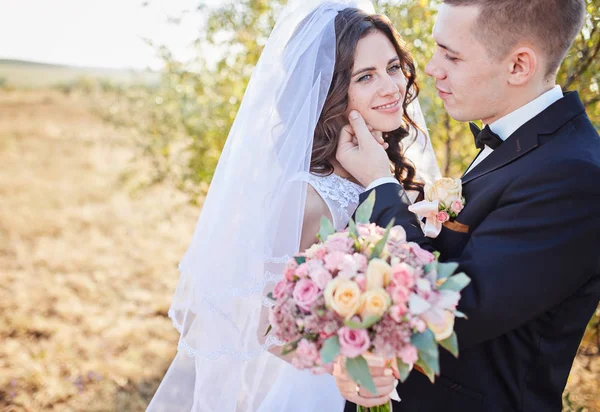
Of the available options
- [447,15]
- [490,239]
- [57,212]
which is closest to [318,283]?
[490,239]

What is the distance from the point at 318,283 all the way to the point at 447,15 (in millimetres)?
1211

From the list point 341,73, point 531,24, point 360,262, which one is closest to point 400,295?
point 360,262

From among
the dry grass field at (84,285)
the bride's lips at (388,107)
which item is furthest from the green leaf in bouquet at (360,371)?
the dry grass field at (84,285)

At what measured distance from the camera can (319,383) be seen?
2.58 metres

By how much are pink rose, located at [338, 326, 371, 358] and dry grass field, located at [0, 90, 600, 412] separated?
11.9 feet

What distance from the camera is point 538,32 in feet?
6.20

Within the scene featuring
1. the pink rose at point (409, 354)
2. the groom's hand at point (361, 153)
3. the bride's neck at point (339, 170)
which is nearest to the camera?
the pink rose at point (409, 354)

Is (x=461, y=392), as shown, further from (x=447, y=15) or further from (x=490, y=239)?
(x=447, y=15)

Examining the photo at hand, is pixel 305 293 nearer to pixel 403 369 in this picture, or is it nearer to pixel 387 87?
pixel 403 369

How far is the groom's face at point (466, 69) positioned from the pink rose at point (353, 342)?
109 centimetres

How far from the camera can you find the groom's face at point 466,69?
1959 millimetres

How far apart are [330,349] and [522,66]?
4.12ft

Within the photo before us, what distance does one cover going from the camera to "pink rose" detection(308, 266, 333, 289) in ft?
4.85

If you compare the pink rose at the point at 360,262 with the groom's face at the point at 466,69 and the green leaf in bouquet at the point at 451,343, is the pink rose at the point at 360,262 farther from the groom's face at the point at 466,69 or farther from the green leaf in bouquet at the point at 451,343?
the groom's face at the point at 466,69
